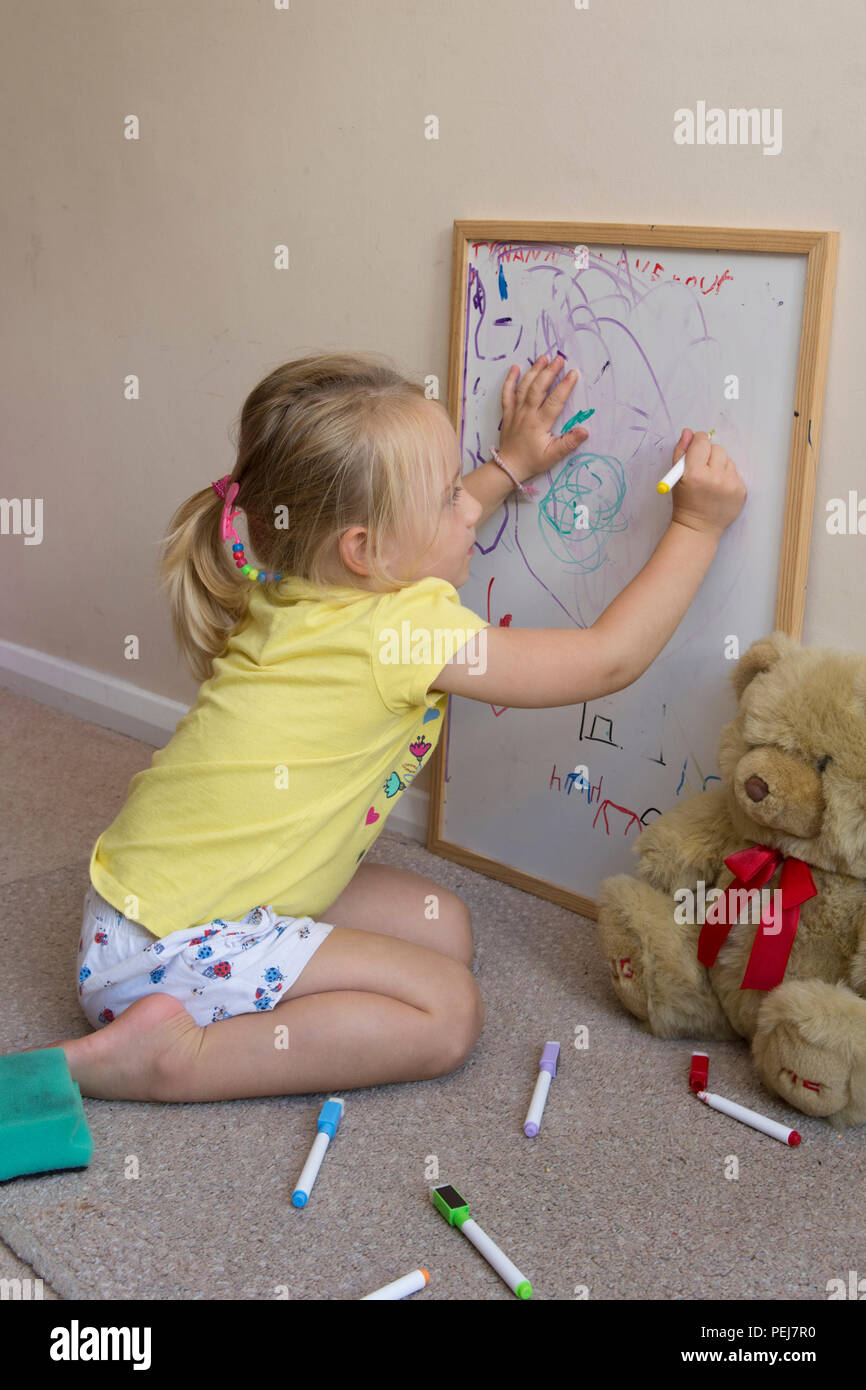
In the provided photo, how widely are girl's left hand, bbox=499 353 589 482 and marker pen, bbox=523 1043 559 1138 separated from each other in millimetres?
556

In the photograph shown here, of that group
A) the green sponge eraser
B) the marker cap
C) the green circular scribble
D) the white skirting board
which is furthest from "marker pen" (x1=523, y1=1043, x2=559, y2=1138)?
the white skirting board

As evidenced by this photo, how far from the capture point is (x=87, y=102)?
170 cm

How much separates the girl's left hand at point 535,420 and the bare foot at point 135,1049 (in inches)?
24.3

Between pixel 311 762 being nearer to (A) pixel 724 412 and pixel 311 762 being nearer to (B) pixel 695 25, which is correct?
(A) pixel 724 412

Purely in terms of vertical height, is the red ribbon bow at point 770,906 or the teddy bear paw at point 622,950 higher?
the red ribbon bow at point 770,906

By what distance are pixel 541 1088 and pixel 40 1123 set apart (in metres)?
0.39

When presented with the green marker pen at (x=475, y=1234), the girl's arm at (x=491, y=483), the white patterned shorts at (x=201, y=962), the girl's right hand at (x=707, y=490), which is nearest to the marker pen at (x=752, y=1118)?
the green marker pen at (x=475, y=1234)

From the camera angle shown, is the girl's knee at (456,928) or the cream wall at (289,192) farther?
the girl's knee at (456,928)

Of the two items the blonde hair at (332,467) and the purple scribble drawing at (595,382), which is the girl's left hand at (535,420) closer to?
the purple scribble drawing at (595,382)

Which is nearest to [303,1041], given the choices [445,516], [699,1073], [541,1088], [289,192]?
[541,1088]

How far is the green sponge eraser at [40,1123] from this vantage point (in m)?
0.90

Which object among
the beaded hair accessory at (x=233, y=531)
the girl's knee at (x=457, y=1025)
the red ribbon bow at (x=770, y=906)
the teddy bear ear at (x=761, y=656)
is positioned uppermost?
the beaded hair accessory at (x=233, y=531)

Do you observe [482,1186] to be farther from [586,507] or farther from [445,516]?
[586,507]
